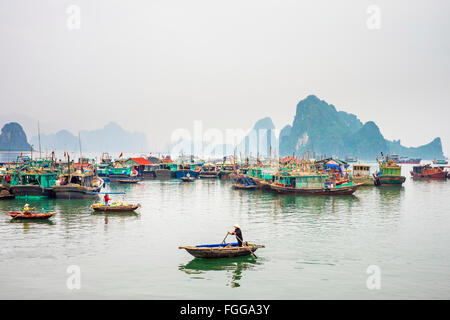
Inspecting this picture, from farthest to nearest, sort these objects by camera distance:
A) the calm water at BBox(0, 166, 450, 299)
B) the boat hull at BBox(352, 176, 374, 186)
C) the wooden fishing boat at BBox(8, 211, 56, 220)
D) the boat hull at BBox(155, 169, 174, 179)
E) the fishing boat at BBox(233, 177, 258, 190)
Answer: the boat hull at BBox(155, 169, 174, 179), the boat hull at BBox(352, 176, 374, 186), the fishing boat at BBox(233, 177, 258, 190), the wooden fishing boat at BBox(8, 211, 56, 220), the calm water at BBox(0, 166, 450, 299)

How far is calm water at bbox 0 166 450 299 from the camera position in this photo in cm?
1783

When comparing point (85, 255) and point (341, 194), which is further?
point (341, 194)

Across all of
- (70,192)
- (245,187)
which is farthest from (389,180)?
(70,192)

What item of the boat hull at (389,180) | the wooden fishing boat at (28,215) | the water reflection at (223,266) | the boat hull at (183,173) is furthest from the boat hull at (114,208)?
the boat hull at (183,173)

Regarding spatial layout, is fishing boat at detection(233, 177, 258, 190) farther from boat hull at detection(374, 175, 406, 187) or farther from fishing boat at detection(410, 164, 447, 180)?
fishing boat at detection(410, 164, 447, 180)

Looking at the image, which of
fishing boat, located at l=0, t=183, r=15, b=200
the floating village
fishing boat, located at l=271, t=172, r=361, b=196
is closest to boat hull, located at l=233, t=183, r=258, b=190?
the floating village

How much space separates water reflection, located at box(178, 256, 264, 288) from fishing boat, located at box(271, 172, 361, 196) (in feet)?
109

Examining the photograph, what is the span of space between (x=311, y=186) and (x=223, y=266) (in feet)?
117

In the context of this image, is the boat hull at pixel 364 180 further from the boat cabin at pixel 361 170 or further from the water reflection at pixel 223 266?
the water reflection at pixel 223 266

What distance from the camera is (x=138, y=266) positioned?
21.0 m
